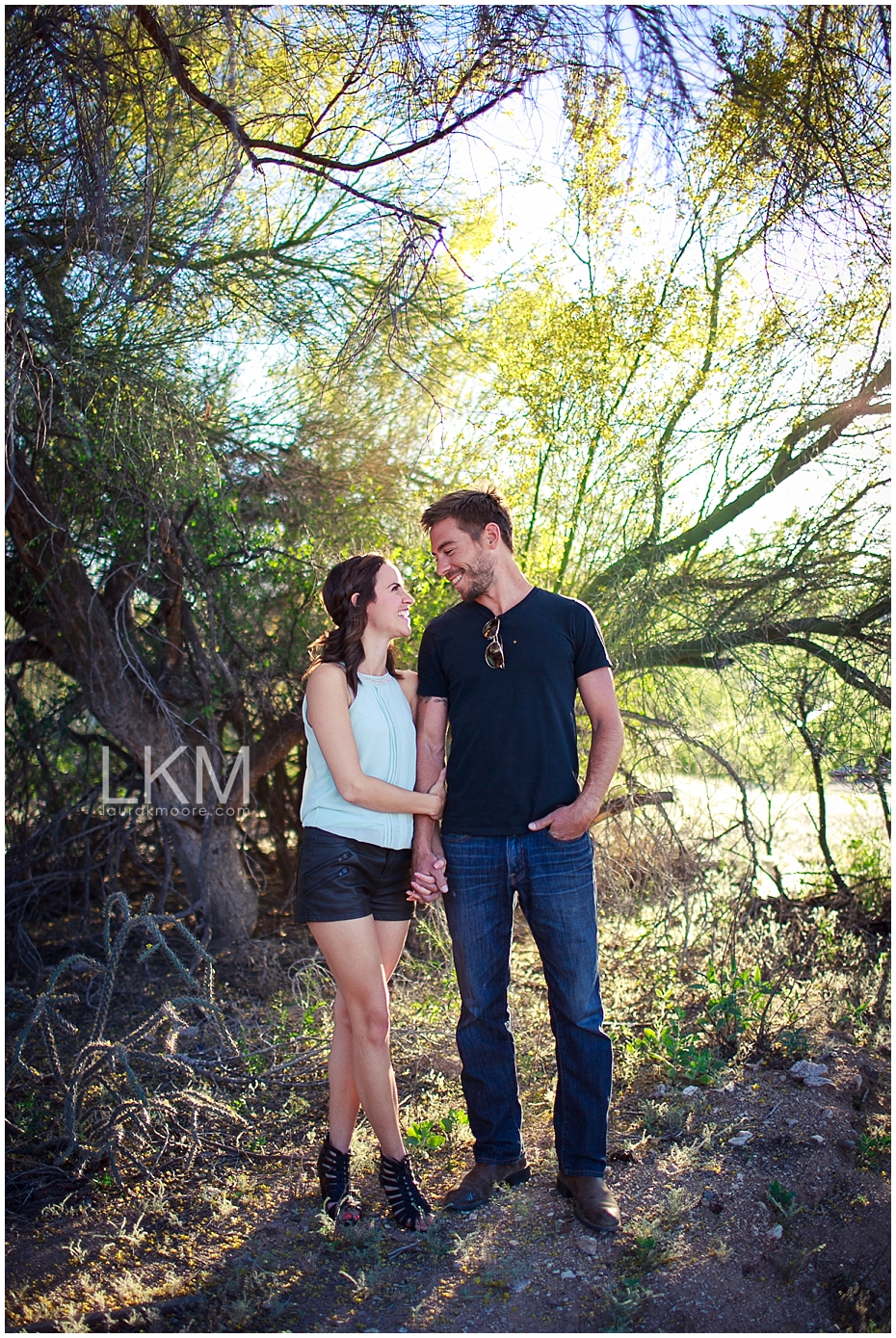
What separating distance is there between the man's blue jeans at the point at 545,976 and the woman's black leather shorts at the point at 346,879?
0.18m

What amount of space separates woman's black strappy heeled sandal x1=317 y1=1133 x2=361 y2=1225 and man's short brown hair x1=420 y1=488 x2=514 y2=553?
5.80ft

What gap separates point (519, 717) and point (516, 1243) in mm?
1363

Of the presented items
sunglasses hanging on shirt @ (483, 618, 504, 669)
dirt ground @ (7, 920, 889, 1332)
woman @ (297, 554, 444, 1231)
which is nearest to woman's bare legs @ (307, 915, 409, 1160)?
woman @ (297, 554, 444, 1231)

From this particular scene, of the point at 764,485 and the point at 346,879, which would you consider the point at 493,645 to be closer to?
the point at 346,879

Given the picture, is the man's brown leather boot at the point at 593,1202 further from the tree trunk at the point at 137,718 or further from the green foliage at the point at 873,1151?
the tree trunk at the point at 137,718

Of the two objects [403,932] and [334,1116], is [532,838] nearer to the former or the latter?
[403,932]

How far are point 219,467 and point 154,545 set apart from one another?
504 millimetres

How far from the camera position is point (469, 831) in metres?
2.73

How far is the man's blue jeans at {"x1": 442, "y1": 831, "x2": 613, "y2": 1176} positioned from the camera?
2670mm

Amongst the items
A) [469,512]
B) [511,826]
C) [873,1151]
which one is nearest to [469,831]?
[511,826]

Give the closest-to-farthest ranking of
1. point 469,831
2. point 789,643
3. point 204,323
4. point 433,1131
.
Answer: point 469,831 < point 433,1131 < point 204,323 < point 789,643

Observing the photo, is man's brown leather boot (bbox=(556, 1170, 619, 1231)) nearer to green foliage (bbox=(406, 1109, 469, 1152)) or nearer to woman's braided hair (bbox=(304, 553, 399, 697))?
green foliage (bbox=(406, 1109, 469, 1152))

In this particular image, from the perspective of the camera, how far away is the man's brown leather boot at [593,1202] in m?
2.53

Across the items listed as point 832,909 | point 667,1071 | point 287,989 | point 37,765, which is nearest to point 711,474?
point 832,909
